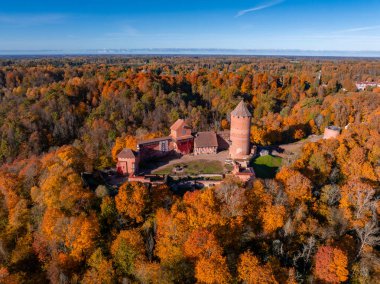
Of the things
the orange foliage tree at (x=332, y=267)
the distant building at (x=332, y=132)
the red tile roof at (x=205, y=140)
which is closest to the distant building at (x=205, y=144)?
the red tile roof at (x=205, y=140)

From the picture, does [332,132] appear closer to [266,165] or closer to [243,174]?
[266,165]

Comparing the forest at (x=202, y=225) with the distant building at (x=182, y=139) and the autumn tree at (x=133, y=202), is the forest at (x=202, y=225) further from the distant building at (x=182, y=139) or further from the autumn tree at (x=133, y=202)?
the distant building at (x=182, y=139)

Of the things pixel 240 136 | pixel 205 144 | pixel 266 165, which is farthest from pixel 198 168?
pixel 266 165

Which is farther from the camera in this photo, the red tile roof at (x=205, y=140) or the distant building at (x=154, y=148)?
the red tile roof at (x=205, y=140)

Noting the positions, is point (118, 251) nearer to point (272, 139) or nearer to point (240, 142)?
point (240, 142)

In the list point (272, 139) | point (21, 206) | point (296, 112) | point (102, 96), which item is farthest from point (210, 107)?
point (21, 206)
